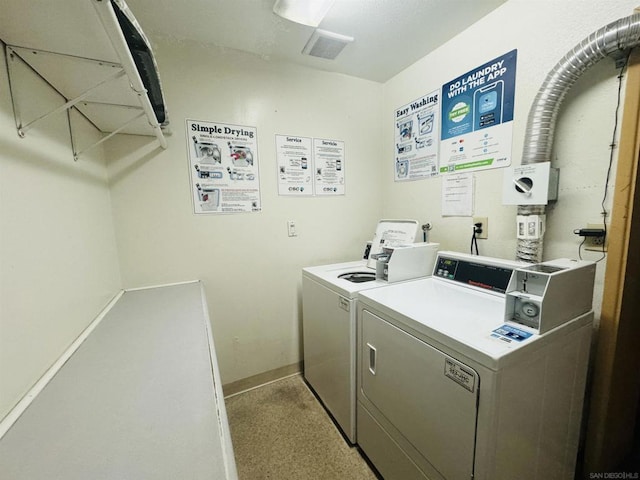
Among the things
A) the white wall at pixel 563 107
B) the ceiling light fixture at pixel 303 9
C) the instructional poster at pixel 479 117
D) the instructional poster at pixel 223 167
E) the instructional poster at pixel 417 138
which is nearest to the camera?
the white wall at pixel 563 107

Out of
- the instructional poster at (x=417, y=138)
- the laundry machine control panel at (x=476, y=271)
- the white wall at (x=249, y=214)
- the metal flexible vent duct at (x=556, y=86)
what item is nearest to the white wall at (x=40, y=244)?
the white wall at (x=249, y=214)

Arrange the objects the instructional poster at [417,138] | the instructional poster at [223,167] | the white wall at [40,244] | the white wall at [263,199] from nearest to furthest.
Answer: the white wall at [40,244] < the white wall at [263,199] < the instructional poster at [223,167] < the instructional poster at [417,138]

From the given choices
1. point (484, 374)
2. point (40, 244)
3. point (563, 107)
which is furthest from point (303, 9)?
point (484, 374)

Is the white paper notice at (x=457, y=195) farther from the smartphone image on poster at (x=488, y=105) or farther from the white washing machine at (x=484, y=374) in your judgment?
the white washing machine at (x=484, y=374)

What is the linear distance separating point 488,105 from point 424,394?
167cm

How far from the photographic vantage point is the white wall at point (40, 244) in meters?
0.76

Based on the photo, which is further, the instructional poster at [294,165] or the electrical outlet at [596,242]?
the instructional poster at [294,165]

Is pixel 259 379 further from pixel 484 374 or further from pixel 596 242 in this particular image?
pixel 596 242

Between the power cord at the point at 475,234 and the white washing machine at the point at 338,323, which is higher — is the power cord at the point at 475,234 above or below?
above

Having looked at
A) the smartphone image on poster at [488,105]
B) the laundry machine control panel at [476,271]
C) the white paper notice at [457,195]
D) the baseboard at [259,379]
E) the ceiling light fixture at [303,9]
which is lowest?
the baseboard at [259,379]

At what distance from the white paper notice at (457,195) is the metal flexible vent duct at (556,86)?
41 cm

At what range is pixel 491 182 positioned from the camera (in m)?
1.63

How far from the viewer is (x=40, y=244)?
911mm

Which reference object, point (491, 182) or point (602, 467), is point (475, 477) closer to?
point (602, 467)
